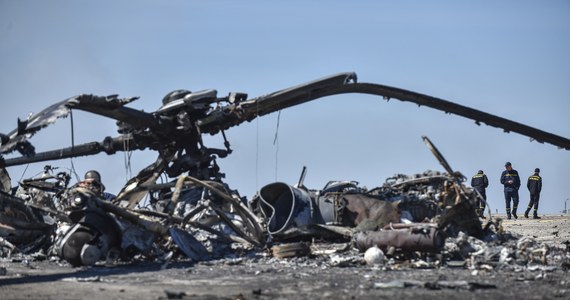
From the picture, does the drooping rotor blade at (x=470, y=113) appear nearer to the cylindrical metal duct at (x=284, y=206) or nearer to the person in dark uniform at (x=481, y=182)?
the cylindrical metal duct at (x=284, y=206)

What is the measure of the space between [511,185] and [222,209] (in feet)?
43.3

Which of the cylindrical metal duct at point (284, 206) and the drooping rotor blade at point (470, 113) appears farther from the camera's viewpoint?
the drooping rotor blade at point (470, 113)

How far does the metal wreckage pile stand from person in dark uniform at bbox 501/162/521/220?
8.69 meters

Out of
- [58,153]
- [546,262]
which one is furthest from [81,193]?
[546,262]

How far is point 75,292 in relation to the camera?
783cm

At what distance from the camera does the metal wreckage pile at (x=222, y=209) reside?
428 inches

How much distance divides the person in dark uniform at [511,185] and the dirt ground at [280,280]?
44.1ft

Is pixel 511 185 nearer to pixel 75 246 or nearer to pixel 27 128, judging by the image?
pixel 75 246

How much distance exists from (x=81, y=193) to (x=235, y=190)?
3.77m

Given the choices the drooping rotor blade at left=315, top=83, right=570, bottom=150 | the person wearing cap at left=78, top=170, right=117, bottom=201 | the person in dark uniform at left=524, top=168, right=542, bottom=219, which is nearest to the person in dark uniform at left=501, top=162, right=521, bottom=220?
the person in dark uniform at left=524, top=168, right=542, bottom=219

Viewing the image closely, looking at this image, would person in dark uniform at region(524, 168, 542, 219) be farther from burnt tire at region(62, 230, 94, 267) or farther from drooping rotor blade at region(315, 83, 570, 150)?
burnt tire at region(62, 230, 94, 267)

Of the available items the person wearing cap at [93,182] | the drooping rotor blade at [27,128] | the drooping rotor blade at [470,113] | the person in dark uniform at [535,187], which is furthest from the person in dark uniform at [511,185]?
the drooping rotor blade at [27,128]

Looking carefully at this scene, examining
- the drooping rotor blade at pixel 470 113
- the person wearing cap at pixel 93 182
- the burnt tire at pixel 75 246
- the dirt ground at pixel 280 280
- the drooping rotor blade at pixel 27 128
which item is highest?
the drooping rotor blade at pixel 470 113

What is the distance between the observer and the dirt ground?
24.9 ft
